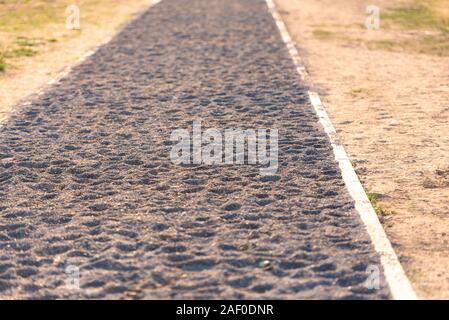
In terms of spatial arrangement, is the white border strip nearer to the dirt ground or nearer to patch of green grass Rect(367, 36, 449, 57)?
the dirt ground

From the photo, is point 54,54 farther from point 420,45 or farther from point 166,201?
point 166,201

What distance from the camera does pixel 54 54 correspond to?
14.6 meters

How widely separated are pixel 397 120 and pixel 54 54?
671 cm

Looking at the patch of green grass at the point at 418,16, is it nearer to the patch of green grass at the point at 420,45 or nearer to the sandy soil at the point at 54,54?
the patch of green grass at the point at 420,45

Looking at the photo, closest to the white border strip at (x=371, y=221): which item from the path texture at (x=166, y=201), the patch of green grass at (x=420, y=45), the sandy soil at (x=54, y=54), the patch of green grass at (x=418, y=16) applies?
the path texture at (x=166, y=201)

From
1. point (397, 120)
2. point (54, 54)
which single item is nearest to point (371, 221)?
point (397, 120)

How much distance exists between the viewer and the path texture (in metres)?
5.45

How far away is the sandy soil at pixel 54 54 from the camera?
37.7ft

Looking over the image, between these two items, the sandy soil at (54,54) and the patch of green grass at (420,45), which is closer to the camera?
the sandy soil at (54,54)

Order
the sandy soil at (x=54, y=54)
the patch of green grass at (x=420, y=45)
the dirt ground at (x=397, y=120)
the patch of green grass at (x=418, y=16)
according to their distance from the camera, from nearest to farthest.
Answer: the dirt ground at (x=397, y=120)
the sandy soil at (x=54, y=54)
the patch of green grass at (x=420, y=45)
the patch of green grass at (x=418, y=16)

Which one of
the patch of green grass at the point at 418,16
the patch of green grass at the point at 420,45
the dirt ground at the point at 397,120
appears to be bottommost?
the patch of green grass at the point at 418,16

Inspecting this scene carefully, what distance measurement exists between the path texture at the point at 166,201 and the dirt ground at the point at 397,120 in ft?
1.03

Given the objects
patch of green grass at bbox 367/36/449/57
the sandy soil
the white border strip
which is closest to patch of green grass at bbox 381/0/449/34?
patch of green grass at bbox 367/36/449/57
